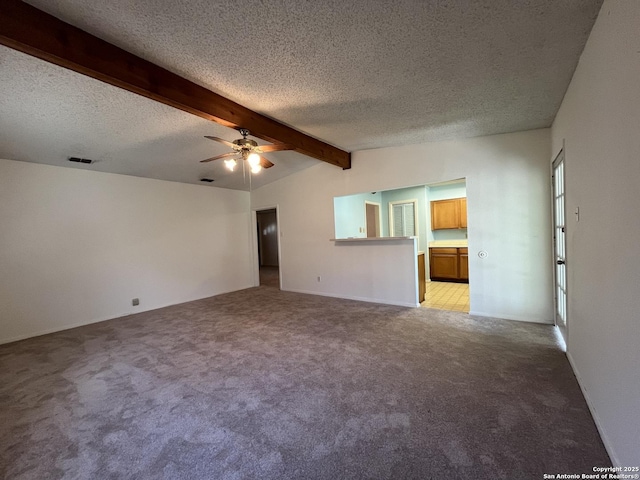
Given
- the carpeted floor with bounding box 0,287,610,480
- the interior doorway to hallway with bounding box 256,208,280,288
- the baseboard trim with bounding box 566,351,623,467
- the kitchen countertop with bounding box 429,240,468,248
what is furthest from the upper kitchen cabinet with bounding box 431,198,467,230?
the interior doorway to hallway with bounding box 256,208,280,288

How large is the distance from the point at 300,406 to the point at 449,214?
5.77 metres

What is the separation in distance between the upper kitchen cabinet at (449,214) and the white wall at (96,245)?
5.14 meters

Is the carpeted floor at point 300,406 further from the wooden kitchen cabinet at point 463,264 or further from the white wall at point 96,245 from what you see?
the wooden kitchen cabinet at point 463,264

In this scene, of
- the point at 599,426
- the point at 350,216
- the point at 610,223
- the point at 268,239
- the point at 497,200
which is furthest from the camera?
the point at 268,239

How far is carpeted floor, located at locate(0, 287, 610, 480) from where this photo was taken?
4.81ft

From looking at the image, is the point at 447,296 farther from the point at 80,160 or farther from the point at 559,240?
the point at 80,160

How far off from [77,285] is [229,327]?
8.42 feet

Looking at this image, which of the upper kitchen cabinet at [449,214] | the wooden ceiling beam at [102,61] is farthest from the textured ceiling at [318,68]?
the upper kitchen cabinet at [449,214]

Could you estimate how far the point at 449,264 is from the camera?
6.21m

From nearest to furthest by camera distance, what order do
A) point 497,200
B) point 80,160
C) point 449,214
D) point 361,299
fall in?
1. point 497,200
2. point 80,160
3. point 361,299
4. point 449,214

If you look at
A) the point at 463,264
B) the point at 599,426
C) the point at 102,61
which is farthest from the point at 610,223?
the point at 463,264

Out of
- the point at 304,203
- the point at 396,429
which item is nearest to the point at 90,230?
the point at 304,203

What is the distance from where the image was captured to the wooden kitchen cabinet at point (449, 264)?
602 cm

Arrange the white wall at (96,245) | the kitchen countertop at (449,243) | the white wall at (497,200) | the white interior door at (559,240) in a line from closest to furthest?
the white interior door at (559,240) < the white wall at (497,200) < the white wall at (96,245) < the kitchen countertop at (449,243)
